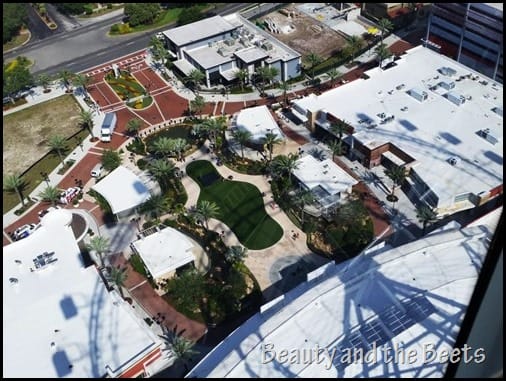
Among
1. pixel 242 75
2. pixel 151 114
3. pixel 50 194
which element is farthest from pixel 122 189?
pixel 242 75

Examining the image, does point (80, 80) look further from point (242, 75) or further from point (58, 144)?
point (242, 75)

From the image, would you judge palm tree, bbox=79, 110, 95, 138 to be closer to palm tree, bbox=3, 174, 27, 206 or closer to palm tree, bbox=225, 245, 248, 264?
palm tree, bbox=3, 174, 27, 206

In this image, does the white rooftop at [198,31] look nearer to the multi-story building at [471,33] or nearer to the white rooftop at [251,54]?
the white rooftop at [251,54]

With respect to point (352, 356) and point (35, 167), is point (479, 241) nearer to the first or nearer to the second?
point (352, 356)

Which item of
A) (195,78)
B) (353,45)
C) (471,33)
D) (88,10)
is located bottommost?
(195,78)

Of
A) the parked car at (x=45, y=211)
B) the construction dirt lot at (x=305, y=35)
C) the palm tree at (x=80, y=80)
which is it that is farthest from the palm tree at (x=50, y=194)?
the construction dirt lot at (x=305, y=35)

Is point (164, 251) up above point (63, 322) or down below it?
below
